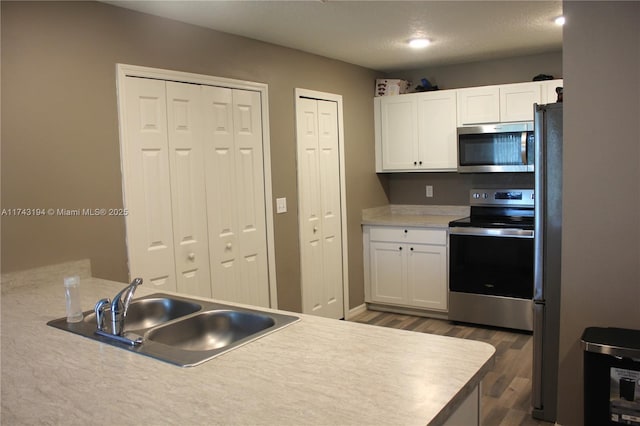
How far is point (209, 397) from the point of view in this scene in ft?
4.10

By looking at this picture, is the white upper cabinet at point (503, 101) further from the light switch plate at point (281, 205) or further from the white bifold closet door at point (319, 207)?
the light switch plate at point (281, 205)

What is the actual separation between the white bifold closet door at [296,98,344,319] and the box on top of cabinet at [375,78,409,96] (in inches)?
29.4

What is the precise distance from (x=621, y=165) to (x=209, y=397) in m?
2.06

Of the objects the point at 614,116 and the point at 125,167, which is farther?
the point at 125,167

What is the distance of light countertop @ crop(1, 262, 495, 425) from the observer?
1167 mm

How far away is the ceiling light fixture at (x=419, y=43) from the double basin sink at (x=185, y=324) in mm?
Result: 2764

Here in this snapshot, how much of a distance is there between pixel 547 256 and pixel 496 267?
1488 millimetres

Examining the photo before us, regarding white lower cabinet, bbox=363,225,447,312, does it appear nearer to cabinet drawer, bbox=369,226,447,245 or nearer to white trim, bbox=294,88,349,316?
cabinet drawer, bbox=369,226,447,245

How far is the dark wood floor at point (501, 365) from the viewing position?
2.90m

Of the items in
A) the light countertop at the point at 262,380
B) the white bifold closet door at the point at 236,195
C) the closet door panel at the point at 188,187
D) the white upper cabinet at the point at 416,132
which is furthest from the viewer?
the white upper cabinet at the point at 416,132

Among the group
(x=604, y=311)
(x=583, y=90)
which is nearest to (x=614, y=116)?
(x=583, y=90)

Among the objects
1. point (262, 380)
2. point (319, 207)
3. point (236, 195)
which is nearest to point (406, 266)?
point (319, 207)

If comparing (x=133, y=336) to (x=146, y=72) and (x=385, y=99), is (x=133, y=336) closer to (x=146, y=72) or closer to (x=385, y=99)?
(x=146, y=72)

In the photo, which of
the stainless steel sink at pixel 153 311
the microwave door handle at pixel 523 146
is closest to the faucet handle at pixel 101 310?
the stainless steel sink at pixel 153 311
